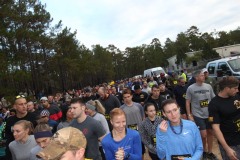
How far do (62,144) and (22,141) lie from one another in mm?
3286

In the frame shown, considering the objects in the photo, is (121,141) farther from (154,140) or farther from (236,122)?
(236,122)

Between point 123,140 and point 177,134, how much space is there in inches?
31.9

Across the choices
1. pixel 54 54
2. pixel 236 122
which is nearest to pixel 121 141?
pixel 236 122

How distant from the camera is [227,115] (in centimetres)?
446

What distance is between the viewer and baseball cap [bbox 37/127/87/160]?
1.72 m

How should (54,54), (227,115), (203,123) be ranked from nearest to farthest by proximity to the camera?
(227,115) → (203,123) → (54,54)

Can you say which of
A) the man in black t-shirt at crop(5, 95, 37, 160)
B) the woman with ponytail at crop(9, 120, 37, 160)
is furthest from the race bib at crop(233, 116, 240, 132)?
the man in black t-shirt at crop(5, 95, 37, 160)

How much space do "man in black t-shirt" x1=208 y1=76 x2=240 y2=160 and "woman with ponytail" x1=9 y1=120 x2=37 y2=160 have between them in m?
2.96

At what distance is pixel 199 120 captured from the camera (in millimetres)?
7008

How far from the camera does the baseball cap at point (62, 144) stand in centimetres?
172

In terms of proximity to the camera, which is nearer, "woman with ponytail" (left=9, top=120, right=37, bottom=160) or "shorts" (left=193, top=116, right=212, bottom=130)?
"woman with ponytail" (left=9, top=120, right=37, bottom=160)

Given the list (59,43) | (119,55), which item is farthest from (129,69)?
(59,43)

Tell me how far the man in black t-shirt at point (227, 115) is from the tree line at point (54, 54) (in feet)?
47.3

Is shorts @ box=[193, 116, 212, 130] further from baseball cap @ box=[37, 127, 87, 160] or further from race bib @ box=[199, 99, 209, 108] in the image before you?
baseball cap @ box=[37, 127, 87, 160]
